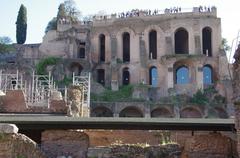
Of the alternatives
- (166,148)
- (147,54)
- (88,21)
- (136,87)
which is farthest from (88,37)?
(166,148)

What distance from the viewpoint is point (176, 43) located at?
58438 millimetres

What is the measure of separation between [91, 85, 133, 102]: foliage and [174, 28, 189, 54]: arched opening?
984 centimetres

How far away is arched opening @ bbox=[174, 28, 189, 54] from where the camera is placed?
→ 2284 inches

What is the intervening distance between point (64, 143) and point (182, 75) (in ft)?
137

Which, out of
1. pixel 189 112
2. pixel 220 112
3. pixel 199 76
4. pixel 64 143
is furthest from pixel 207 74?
pixel 64 143

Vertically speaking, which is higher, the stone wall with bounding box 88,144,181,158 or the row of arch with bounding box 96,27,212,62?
the row of arch with bounding box 96,27,212,62

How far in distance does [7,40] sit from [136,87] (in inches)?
902

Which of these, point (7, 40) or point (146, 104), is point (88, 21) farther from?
point (146, 104)

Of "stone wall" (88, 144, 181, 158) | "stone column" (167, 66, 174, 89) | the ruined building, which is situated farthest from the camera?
the ruined building

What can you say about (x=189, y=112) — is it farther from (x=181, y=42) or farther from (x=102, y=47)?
(x=102, y=47)

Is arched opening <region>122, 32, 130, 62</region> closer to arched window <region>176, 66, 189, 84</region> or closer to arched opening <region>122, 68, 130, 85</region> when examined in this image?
arched opening <region>122, 68, 130, 85</region>

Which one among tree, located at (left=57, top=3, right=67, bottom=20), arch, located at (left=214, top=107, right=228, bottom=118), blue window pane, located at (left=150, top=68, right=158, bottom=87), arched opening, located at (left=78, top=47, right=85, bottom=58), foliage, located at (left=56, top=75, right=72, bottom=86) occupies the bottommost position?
arch, located at (left=214, top=107, right=228, bottom=118)

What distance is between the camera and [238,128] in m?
11.7

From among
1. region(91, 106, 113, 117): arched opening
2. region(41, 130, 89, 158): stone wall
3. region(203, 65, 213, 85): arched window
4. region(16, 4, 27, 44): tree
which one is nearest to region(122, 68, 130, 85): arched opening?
region(91, 106, 113, 117): arched opening
